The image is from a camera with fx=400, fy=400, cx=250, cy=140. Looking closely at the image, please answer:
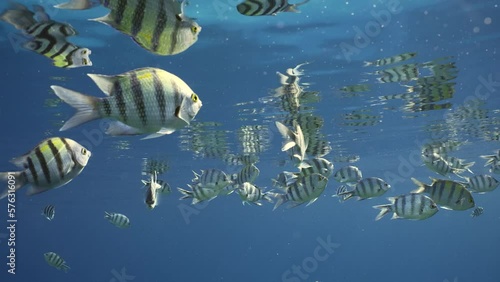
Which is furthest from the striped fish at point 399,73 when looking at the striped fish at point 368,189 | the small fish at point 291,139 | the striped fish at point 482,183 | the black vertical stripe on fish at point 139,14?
the black vertical stripe on fish at point 139,14

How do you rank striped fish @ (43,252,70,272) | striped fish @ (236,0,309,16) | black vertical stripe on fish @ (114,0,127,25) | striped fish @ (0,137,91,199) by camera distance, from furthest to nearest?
striped fish @ (43,252,70,272)
striped fish @ (236,0,309,16)
striped fish @ (0,137,91,199)
black vertical stripe on fish @ (114,0,127,25)

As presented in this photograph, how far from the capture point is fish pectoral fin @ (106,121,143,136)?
2.87 metres

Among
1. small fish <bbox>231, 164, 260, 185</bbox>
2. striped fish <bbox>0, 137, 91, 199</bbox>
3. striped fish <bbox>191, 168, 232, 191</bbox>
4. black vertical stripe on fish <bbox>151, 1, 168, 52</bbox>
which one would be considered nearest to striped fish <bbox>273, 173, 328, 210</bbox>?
striped fish <bbox>191, 168, 232, 191</bbox>

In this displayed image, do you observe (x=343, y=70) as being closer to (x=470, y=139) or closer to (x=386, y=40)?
(x=386, y=40)

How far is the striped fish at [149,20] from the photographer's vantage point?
2930mm

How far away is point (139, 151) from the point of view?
106ft

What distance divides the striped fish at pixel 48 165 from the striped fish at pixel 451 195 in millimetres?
5718

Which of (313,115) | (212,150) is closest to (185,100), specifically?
(313,115)

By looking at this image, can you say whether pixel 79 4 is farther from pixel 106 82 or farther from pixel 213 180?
pixel 213 180

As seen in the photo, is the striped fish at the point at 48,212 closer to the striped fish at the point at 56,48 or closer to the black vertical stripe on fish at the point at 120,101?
the striped fish at the point at 56,48

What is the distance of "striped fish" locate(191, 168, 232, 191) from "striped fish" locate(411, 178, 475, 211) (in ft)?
12.8

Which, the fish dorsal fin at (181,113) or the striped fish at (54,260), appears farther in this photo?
the striped fish at (54,260)

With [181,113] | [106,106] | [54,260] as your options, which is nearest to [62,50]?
[106,106]

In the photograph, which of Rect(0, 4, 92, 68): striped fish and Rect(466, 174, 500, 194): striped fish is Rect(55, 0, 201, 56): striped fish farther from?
Rect(466, 174, 500, 194): striped fish
